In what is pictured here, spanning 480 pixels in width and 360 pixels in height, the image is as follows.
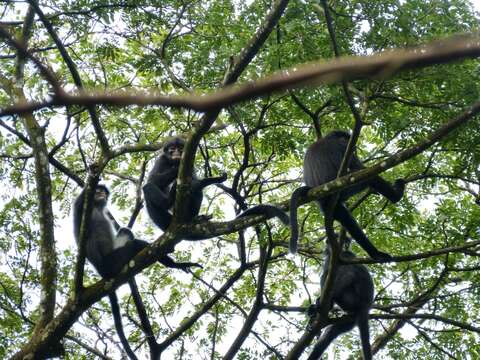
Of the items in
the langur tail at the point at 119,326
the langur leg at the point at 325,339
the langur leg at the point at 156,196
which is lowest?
the langur tail at the point at 119,326

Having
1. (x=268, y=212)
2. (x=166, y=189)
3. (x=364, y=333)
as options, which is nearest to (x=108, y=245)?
(x=166, y=189)

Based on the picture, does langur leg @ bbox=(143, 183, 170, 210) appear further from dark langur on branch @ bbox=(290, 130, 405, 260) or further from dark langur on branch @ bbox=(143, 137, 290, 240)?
dark langur on branch @ bbox=(290, 130, 405, 260)

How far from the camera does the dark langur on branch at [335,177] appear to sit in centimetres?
675

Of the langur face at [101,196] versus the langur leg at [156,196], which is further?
the langur face at [101,196]

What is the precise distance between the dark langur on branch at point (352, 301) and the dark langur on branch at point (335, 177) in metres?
0.54

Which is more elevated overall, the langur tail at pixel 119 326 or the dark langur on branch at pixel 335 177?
the dark langur on branch at pixel 335 177

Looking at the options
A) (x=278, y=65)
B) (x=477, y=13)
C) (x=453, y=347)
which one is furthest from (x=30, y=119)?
(x=453, y=347)

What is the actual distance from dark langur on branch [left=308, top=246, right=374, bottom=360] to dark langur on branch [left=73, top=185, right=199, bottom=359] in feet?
6.08

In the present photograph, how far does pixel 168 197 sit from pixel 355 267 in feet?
8.68

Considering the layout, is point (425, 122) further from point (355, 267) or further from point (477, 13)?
point (355, 267)

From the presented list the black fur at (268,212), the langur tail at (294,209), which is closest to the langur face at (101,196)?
the black fur at (268,212)

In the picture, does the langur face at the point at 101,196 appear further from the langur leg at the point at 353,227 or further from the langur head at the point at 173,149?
the langur leg at the point at 353,227

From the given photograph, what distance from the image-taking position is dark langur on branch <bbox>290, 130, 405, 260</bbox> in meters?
6.75

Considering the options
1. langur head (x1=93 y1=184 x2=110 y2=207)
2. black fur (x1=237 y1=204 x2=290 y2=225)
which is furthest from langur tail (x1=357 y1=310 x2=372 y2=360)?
langur head (x1=93 y1=184 x2=110 y2=207)
